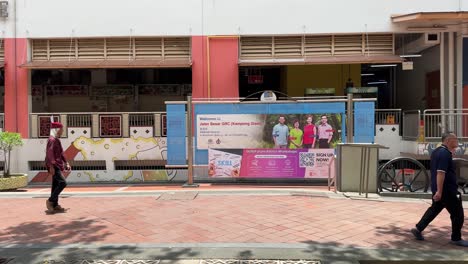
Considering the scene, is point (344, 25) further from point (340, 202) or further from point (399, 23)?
point (340, 202)

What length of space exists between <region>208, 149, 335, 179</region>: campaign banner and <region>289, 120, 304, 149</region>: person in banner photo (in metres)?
0.12

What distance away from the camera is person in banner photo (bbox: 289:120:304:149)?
11266 millimetres

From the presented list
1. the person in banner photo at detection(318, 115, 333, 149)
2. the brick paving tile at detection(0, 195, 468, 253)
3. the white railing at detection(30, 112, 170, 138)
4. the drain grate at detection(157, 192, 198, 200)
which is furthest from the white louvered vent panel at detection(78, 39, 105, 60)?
the person in banner photo at detection(318, 115, 333, 149)

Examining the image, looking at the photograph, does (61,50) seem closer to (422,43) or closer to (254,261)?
(254,261)

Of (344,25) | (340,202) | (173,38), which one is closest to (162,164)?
(173,38)

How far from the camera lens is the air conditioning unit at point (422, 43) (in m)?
13.4

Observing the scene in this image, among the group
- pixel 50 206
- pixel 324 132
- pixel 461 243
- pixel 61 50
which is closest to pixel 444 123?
pixel 324 132

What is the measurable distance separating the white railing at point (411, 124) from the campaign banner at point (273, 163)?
9.09 ft

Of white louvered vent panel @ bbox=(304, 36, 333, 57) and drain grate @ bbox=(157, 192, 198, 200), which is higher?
white louvered vent panel @ bbox=(304, 36, 333, 57)

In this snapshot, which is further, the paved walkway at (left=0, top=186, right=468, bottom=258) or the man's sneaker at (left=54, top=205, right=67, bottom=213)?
the man's sneaker at (left=54, top=205, right=67, bottom=213)

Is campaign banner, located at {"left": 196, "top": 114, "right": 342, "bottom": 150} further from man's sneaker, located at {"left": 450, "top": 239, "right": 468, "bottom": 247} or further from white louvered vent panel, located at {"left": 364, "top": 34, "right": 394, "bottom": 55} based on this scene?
man's sneaker, located at {"left": 450, "top": 239, "right": 468, "bottom": 247}

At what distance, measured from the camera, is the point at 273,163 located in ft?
37.0

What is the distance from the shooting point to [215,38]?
13227mm

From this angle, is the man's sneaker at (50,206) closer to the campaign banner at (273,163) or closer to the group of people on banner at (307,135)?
the campaign banner at (273,163)
